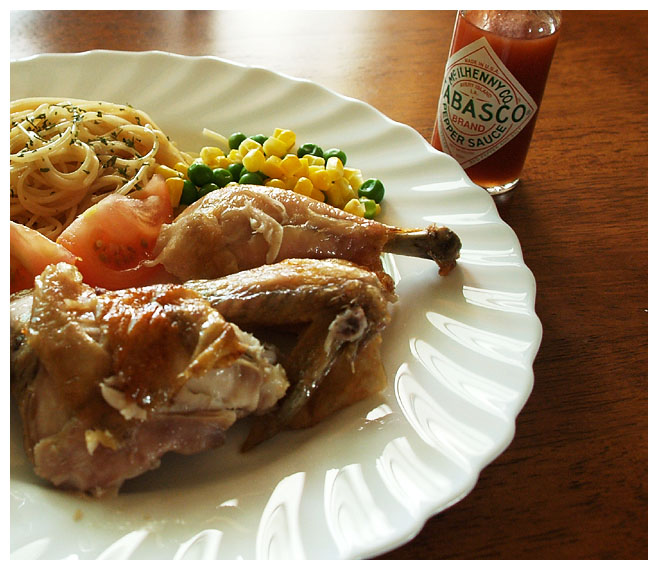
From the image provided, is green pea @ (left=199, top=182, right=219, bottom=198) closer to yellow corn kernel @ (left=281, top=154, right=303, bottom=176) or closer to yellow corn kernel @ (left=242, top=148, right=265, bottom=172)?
yellow corn kernel @ (left=242, top=148, right=265, bottom=172)

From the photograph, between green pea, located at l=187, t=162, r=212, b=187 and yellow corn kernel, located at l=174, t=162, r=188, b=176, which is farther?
yellow corn kernel, located at l=174, t=162, r=188, b=176

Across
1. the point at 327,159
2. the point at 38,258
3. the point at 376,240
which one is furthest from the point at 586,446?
the point at 38,258

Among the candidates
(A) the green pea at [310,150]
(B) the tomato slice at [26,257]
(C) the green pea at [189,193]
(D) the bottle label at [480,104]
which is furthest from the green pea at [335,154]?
(B) the tomato slice at [26,257]

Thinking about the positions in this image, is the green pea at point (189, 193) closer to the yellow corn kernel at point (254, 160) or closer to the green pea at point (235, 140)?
the yellow corn kernel at point (254, 160)

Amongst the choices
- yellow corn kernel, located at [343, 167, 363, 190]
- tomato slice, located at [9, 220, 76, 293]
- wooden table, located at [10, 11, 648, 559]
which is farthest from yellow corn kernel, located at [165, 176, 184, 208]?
wooden table, located at [10, 11, 648, 559]

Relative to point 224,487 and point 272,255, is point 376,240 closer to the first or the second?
point 272,255

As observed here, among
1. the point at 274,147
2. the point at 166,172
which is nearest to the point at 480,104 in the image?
the point at 274,147
